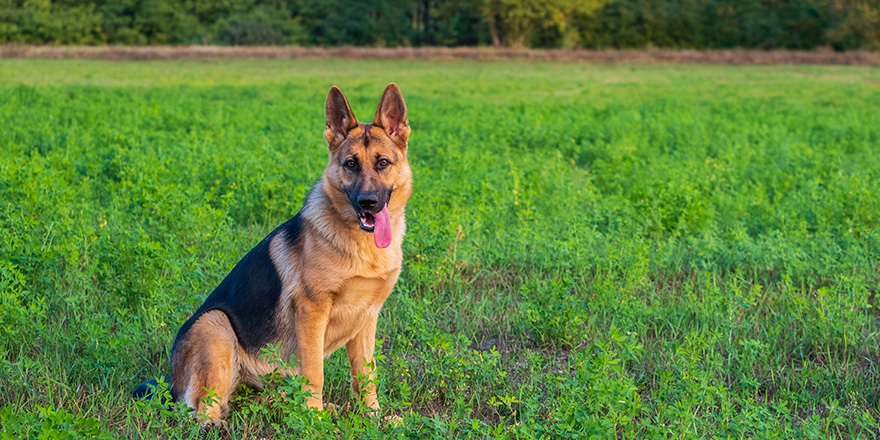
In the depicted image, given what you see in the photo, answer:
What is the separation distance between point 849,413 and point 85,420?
3.96 metres

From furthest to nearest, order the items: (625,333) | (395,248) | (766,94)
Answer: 1. (766,94)
2. (625,333)
3. (395,248)

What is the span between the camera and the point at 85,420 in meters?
3.16

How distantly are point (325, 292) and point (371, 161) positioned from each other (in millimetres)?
799

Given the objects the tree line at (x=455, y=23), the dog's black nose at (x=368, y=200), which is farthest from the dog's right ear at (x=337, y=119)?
the tree line at (x=455, y=23)

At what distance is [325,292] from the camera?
3943mm

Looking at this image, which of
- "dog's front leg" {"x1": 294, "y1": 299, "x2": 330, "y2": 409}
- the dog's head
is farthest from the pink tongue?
"dog's front leg" {"x1": 294, "y1": 299, "x2": 330, "y2": 409}

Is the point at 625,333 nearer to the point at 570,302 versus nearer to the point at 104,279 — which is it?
the point at 570,302

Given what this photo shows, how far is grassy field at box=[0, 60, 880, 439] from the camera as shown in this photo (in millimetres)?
4051

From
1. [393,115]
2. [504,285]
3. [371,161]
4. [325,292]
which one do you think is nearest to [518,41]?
[504,285]

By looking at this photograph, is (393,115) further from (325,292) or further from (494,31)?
(494,31)

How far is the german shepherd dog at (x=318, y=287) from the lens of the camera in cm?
393

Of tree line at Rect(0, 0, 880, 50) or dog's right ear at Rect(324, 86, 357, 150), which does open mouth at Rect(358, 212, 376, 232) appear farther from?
tree line at Rect(0, 0, 880, 50)

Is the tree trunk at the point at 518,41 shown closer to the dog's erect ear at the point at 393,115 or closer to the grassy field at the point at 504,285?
the grassy field at the point at 504,285

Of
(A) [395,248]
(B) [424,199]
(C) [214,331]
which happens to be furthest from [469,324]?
(B) [424,199]
